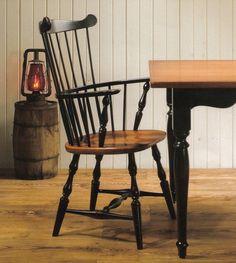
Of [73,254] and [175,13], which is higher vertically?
[175,13]

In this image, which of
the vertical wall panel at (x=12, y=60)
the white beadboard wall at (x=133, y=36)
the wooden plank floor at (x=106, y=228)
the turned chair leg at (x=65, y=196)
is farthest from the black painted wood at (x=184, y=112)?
the vertical wall panel at (x=12, y=60)

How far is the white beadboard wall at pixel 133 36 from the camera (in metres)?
4.32

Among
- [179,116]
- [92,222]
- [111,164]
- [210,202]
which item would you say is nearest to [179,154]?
[179,116]

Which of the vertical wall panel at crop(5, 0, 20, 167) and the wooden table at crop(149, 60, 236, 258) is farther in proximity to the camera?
the vertical wall panel at crop(5, 0, 20, 167)

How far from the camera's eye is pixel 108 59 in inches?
172

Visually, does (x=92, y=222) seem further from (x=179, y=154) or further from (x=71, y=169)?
(x=179, y=154)

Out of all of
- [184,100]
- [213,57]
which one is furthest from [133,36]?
[184,100]

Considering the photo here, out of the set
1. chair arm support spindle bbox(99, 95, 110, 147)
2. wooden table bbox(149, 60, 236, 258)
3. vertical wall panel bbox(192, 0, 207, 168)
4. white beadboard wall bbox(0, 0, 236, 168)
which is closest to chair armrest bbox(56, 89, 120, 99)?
chair arm support spindle bbox(99, 95, 110, 147)

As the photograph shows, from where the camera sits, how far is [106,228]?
121 inches

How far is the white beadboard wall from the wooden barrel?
0.99 feet

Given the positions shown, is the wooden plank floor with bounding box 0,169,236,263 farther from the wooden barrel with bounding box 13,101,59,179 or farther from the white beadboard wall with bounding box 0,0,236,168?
the white beadboard wall with bounding box 0,0,236,168

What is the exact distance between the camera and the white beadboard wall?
432cm

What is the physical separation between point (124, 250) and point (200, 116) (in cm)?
184

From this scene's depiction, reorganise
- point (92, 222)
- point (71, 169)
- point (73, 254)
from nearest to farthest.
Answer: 1. point (73, 254)
2. point (71, 169)
3. point (92, 222)
